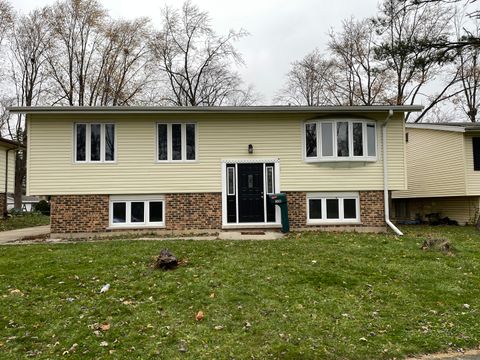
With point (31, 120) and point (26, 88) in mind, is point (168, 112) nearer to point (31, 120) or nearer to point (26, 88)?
point (31, 120)

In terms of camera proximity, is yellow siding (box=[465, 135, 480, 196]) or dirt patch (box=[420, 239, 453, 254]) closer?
dirt patch (box=[420, 239, 453, 254])

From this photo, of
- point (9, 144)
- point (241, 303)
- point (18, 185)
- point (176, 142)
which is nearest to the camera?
point (241, 303)

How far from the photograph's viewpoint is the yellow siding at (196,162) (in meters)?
12.1

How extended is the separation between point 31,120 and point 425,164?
53.8 ft

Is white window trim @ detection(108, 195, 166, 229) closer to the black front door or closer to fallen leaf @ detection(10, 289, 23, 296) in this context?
the black front door

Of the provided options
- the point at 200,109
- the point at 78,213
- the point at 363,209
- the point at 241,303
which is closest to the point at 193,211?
the point at 200,109

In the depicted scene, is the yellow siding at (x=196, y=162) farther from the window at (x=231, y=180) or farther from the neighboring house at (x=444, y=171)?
the neighboring house at (x=444, y=171)

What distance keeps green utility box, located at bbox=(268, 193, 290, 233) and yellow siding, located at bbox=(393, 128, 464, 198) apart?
8741mm

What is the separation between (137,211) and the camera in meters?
12.4

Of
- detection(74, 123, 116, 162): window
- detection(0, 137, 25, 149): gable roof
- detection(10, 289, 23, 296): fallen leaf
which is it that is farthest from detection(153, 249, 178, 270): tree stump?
detection(0, 137, 25, 149): gable roof

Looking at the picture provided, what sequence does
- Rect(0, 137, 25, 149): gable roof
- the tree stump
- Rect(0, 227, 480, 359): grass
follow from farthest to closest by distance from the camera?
Rect(0, 137, 25, 149): gable roof, the tree stump, Rect(0, 227, 480, 359): grass

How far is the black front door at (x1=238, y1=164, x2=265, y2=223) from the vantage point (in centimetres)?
1253

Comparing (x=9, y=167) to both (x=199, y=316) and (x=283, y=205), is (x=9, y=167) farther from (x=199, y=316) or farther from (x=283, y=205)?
(x=199, y=316)

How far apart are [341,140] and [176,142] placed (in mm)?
5246
